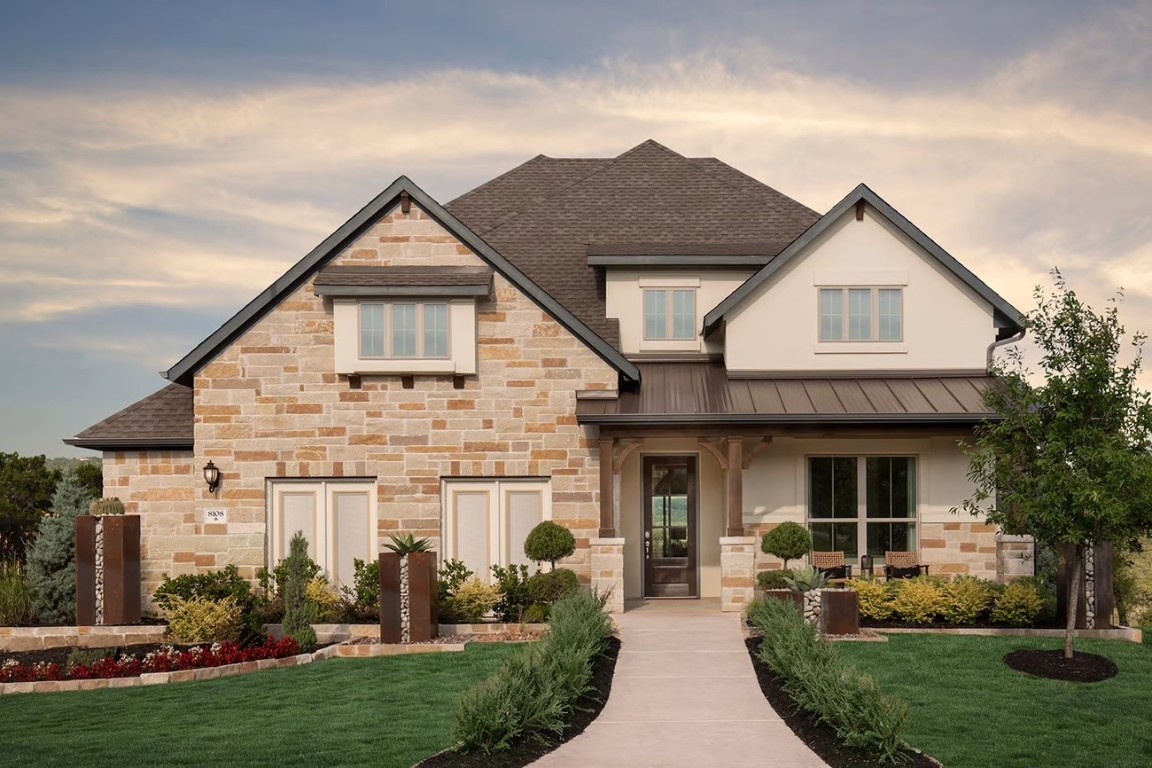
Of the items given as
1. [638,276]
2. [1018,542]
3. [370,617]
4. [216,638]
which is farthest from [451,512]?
[1018,542]

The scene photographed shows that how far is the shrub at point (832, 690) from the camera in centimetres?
1095

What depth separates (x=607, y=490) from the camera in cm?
2020

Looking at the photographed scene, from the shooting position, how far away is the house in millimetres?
→ 20781

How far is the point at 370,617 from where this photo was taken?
62.5 feet

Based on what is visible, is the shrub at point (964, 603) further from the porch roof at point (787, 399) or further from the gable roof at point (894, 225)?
the gable roof at point (894, 225)

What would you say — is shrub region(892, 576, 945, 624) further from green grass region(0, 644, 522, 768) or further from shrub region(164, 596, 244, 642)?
shrub region(164, 596, 244, 642)

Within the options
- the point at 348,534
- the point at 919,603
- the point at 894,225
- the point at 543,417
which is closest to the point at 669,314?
the point at 543,417

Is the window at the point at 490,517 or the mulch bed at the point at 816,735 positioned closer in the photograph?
the mulch bed at the point at 816,735

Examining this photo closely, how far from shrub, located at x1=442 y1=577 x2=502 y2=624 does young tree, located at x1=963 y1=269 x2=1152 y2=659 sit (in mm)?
7711

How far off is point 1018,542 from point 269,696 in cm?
1215

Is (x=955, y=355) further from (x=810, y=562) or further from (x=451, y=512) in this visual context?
(x=451, y=512)

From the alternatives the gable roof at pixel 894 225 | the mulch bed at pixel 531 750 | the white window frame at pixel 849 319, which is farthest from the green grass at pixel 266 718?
the white window frame at pixel 849 319

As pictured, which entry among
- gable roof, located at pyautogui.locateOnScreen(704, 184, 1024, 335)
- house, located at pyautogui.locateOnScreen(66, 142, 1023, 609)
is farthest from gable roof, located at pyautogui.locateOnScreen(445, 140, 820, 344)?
house, located at pyautogui.locateOnScreen(66, 142, 1023, 609)

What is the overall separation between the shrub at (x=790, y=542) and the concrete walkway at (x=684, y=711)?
63.0 inches
